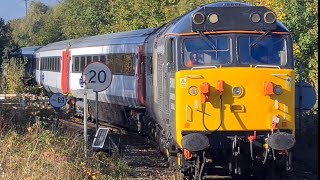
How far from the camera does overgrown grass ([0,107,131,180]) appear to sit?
475 inches

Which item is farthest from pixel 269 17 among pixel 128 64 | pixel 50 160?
pixel 128 64

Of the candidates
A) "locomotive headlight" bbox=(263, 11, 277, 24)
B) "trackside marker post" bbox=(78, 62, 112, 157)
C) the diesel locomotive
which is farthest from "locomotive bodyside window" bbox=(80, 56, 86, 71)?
"locomotive headlight" bbox=(263, 11, 277, 24)

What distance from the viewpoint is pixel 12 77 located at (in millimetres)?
38469

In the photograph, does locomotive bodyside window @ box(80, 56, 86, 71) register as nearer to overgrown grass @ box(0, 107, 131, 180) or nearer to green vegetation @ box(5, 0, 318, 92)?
green vegetation @ box(5, 0, 318, 92)

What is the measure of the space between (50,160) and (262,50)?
3.96 meters

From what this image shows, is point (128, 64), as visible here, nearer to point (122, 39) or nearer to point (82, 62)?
point (122, 39)

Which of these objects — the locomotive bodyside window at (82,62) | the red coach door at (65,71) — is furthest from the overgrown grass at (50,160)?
the red coach door at (65,71)

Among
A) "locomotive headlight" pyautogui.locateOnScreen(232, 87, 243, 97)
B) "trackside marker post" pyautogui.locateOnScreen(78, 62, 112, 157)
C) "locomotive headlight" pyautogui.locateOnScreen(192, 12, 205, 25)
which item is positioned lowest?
"locomotive headlight" pyautogui.locateOnScreen(232, 87, 243, 97)

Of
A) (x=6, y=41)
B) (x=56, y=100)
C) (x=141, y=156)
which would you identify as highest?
(x=6, y=41)

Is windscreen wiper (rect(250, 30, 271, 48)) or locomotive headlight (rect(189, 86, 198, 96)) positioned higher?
windscreen wiper (rect(250, 30, 271, 48))

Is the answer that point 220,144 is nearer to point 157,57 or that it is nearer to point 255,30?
point 255,30

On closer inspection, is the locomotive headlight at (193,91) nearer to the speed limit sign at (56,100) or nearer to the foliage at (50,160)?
the foliage at (50,160)

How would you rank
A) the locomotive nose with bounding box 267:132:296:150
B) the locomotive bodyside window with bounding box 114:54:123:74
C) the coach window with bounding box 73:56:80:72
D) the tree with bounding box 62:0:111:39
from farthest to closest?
1. the tree with bounding box 62:0:111:39
2. the coach window with bounding box 73:56:80:72
3. the locomotive bodyside window with bounding box 114:54:123:74
4. the locomotive nose with bounding box 267:132:296:150

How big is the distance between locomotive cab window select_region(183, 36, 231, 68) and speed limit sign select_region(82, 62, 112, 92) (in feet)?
11.7
